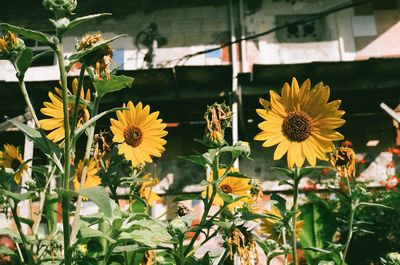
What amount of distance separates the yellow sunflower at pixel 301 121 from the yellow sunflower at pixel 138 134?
11.9 inches

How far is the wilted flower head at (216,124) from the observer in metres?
1.12

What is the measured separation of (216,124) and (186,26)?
5494 mm

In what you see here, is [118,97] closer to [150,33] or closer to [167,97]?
[167,97]

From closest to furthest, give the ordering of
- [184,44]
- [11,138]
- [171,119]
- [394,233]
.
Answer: [394,233] → [171,119] → [11,138] → [184,44]

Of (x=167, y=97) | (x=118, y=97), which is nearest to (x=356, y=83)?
(x=167, y=97)

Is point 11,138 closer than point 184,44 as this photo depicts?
Yes

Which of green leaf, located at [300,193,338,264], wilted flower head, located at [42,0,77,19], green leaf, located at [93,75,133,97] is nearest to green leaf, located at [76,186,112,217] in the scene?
green leaf, located at [93,75,133,97]

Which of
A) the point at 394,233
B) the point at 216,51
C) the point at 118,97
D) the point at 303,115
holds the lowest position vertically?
the point at 394,233

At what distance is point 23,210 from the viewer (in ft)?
15.0

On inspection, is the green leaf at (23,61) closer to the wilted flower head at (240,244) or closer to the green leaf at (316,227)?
the wilted flower head at (240,244)

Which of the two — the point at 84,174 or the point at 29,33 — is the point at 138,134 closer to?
the point at 84,174

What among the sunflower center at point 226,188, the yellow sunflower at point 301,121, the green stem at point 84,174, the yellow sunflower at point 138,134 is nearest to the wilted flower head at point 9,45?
the green stem at point 84,174

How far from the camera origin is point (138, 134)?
4.68 feet

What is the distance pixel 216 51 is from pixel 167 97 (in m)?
1.35
